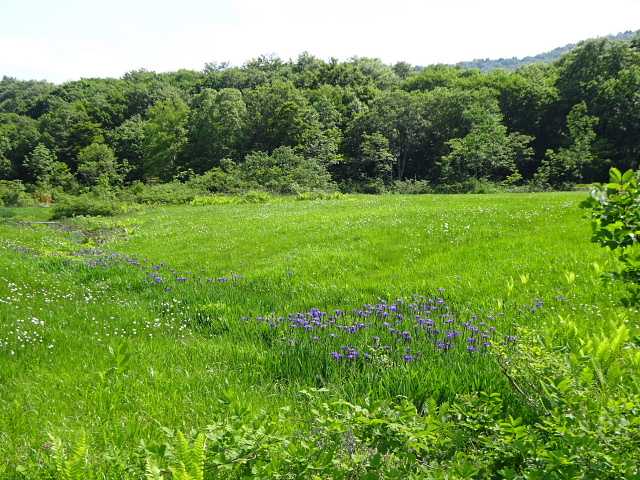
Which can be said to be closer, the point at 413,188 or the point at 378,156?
the point at 413,188

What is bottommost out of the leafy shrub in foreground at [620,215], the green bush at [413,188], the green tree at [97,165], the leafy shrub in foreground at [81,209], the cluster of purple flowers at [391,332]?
the leafy shrub in foreground at [81,209]

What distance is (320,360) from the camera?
391 cm

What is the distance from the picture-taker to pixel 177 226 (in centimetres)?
1717

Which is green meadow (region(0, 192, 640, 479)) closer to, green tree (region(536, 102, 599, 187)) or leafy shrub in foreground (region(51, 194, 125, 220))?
leafy shrub in foreground (region(51, 194, 125, 220))

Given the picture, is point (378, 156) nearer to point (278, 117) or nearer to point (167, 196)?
point (278, 117)

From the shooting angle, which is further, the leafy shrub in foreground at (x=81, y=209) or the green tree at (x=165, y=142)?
the green tree at (x=165, y=142)

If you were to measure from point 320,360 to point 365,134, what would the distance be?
46.7 meters

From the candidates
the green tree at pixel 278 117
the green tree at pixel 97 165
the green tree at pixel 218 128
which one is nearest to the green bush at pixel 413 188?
the green tree at pixel 278 117

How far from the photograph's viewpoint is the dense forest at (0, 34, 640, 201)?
132 ft

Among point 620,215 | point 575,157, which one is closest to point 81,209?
point 620,215

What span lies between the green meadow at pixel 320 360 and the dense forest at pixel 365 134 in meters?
27.7

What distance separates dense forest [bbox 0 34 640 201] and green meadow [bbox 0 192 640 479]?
2772cm

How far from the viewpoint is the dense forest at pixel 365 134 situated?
4034 centimetres

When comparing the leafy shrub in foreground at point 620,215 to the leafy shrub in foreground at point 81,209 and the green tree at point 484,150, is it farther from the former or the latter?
the green tree at point 484,150
